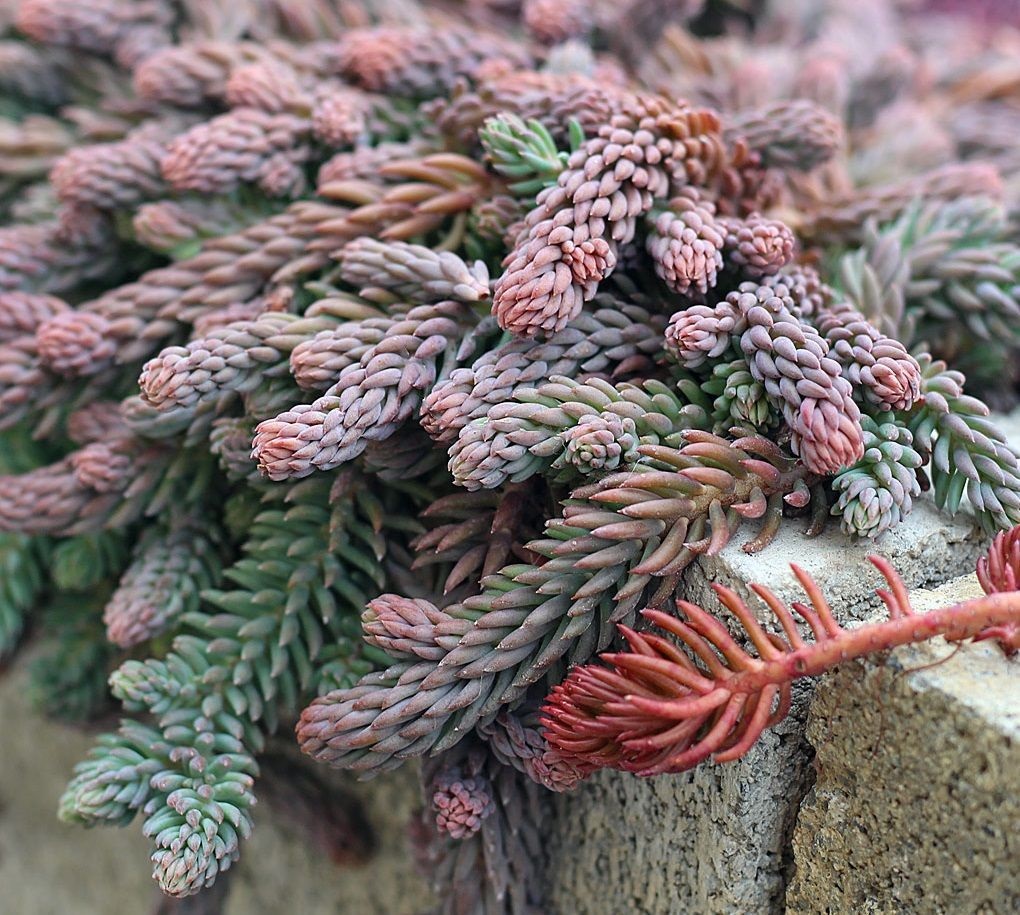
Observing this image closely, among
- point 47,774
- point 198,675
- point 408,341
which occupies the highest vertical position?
point 408,341

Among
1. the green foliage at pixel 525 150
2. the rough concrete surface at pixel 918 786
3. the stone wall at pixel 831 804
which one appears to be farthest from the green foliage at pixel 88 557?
the rough concrete surface at pixel 918 786

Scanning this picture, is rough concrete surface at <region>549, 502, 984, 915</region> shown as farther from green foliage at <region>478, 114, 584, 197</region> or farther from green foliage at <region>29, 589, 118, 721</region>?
green foliage at <region>29, 589, 118, 721</region>

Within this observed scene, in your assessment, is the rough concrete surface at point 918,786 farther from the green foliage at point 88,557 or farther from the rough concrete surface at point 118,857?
the green foliage at point 88,557

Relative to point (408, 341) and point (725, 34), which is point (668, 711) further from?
point (725, 34)

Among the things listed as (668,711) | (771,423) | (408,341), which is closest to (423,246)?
(408,341)

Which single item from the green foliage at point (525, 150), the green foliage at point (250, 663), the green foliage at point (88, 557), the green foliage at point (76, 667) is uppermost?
the green foliage at point (525, 150)

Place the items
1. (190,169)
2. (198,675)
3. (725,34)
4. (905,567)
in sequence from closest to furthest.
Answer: (905,567), (198,675), (190,169), (725,34)
